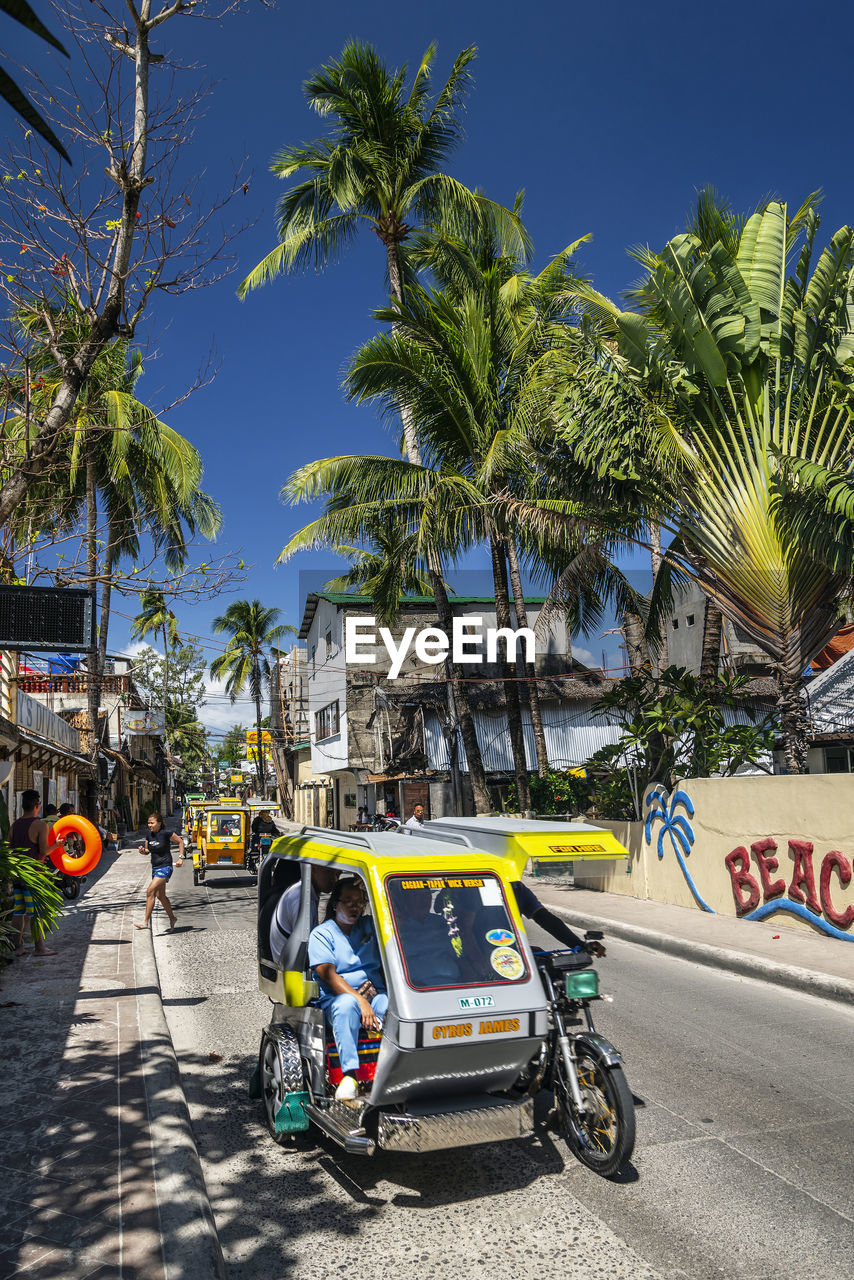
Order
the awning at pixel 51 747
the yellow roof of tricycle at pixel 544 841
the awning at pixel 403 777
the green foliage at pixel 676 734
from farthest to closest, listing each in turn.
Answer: the awning at pixel 403 777, the awning at pixel 51 747, the green foliage at pixel 676 734, the yellow roof of tricycle at pixel 544 841

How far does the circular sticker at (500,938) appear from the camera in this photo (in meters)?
4.77

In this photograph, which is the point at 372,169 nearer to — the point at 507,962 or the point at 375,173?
the point at 375,173

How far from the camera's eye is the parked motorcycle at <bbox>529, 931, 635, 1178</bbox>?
4543 millimetres

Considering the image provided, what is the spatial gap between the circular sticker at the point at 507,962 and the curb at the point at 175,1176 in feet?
5.87

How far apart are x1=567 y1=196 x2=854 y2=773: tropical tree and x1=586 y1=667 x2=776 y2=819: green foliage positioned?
1618mm

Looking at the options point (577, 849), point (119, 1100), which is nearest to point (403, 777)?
point (119, 1100)

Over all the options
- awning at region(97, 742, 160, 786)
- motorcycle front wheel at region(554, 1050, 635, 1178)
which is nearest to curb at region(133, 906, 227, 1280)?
motorcycle front wheel at region(554, 1050, 635, 1178)

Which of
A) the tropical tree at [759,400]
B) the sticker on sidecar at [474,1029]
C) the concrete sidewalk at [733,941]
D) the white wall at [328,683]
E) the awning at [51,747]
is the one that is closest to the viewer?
the sticker on sidecar at [474,1029]

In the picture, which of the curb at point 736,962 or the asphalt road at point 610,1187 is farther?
the curb at point 736,962

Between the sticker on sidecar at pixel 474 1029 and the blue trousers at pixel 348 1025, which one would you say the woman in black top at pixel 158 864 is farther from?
the sticker on sidecar at pixel 474 1029

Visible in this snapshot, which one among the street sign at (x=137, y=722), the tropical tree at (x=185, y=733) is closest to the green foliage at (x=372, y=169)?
the street sign at (x=137, y=722)

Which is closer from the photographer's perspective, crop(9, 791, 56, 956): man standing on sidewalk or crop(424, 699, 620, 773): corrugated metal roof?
crop(9, 791, 56, 956): man standing on sidewalk

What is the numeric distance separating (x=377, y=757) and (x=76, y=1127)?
26178 millimetres

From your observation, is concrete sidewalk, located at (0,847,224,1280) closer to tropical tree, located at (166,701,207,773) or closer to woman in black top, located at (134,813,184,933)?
woman in black top, located at (134,813,184,933)
